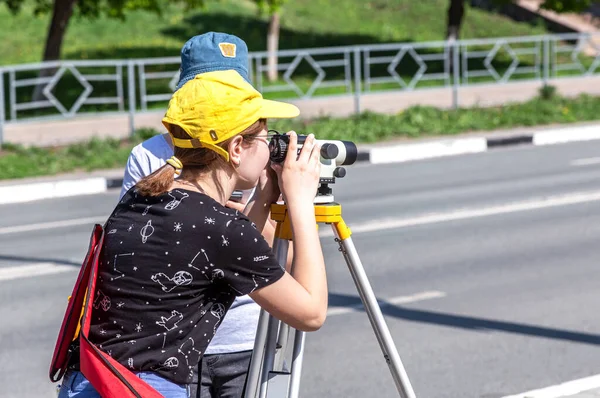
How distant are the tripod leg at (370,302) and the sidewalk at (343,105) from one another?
13.4 m

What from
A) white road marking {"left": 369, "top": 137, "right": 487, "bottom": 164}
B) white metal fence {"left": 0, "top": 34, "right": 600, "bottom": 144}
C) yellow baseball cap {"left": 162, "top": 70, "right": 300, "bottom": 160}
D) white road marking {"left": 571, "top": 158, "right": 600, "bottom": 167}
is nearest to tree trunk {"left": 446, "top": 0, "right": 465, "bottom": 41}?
white metal fence {"left": 0, "top": 34, "right": 600, "bottom": 144}

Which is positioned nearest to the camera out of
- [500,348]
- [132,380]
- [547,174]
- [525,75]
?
[132,380]

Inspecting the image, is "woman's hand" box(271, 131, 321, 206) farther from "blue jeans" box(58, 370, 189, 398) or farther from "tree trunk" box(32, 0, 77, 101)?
"tree trunk" box(32, 0, 77, 101)

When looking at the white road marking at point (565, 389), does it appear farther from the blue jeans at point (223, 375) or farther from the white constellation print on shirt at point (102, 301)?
the white constellation print on shirt at point (102, 301)

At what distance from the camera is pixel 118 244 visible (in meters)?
2.37

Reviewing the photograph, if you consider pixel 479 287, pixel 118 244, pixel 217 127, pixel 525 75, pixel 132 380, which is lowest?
pixel 525 75

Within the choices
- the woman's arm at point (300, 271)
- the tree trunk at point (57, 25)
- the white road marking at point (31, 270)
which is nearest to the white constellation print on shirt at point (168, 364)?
the woman's arm at point (300, 271)

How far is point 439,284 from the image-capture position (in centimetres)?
741

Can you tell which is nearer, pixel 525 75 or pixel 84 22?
pixel 525 75

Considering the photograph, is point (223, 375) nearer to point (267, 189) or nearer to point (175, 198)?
point (267, 189)

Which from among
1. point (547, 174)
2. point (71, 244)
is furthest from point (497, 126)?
point (71, 244)

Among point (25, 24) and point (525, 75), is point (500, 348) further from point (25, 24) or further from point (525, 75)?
point (25, 24)

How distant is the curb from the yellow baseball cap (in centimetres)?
1054

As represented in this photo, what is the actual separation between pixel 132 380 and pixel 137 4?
17.2m
